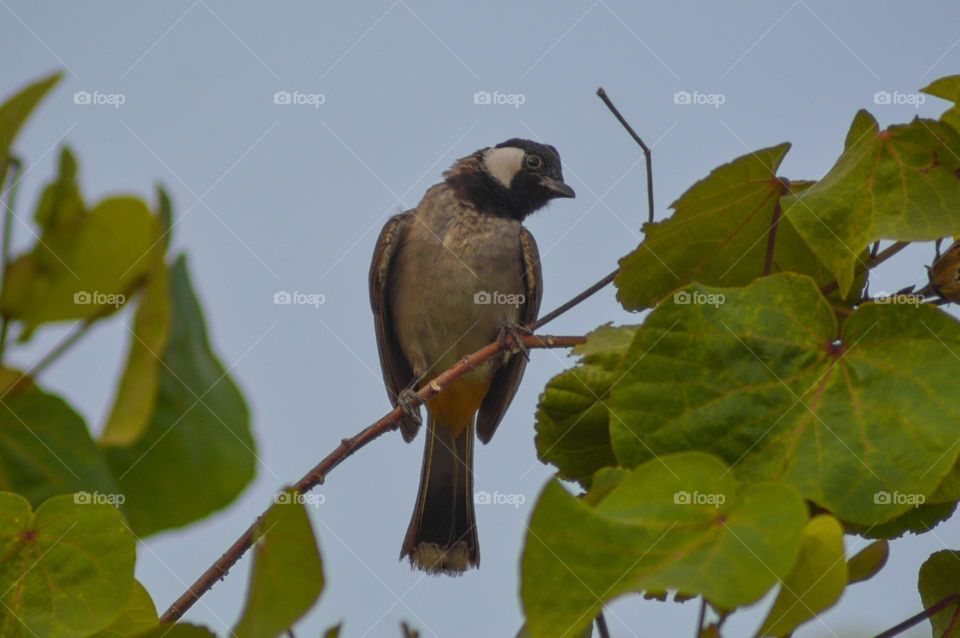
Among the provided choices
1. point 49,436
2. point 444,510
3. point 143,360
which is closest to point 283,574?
point 49,436

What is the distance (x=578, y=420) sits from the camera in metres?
1.75

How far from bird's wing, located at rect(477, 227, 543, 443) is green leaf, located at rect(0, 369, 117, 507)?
414 cm

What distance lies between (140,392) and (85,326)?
0.25 feet

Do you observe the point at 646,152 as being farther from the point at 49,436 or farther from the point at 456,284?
the point at 456,284

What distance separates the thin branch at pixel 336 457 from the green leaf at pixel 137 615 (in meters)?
0.02

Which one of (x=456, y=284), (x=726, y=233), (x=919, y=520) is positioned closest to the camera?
(x=919, y=520)

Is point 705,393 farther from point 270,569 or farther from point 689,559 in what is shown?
point 270,569

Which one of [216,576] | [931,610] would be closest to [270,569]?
[216,576]

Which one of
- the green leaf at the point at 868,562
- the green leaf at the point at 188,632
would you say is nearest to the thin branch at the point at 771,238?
the green leaf at the point at 868,562

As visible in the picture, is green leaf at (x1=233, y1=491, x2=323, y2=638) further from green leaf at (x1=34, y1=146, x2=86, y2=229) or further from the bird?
the bird

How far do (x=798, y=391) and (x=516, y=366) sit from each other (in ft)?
11.4

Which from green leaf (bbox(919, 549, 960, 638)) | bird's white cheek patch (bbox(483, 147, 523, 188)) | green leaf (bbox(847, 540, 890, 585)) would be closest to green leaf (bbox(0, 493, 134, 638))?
green leaf (bbox(847, 540, 890, 585))

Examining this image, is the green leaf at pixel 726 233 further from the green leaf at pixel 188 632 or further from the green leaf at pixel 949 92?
the green leaf at pixel 188 632

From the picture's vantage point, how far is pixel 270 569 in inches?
33.3
